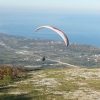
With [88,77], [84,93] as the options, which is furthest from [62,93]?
[88,77]

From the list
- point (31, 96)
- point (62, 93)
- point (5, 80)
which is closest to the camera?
point (31, 96)

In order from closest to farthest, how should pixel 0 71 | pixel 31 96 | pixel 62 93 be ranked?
pixel 31 96, pixel 62 93, pixel 0 71

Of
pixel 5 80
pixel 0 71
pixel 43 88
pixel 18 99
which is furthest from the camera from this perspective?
pixel 0 71

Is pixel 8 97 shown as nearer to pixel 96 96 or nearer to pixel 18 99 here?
pixel 18 99

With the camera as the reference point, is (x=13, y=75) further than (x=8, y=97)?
Yes

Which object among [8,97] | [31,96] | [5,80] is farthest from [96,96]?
[5,80]

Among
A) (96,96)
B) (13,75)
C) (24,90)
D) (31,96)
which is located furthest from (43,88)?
→ (13,75)

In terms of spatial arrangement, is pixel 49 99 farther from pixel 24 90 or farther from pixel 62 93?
pixel 24 90

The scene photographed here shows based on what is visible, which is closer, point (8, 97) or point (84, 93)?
point (8, 97)

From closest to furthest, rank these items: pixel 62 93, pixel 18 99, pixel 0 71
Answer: pixel 18 99 < pixel 62 93 < pixel 0 71
